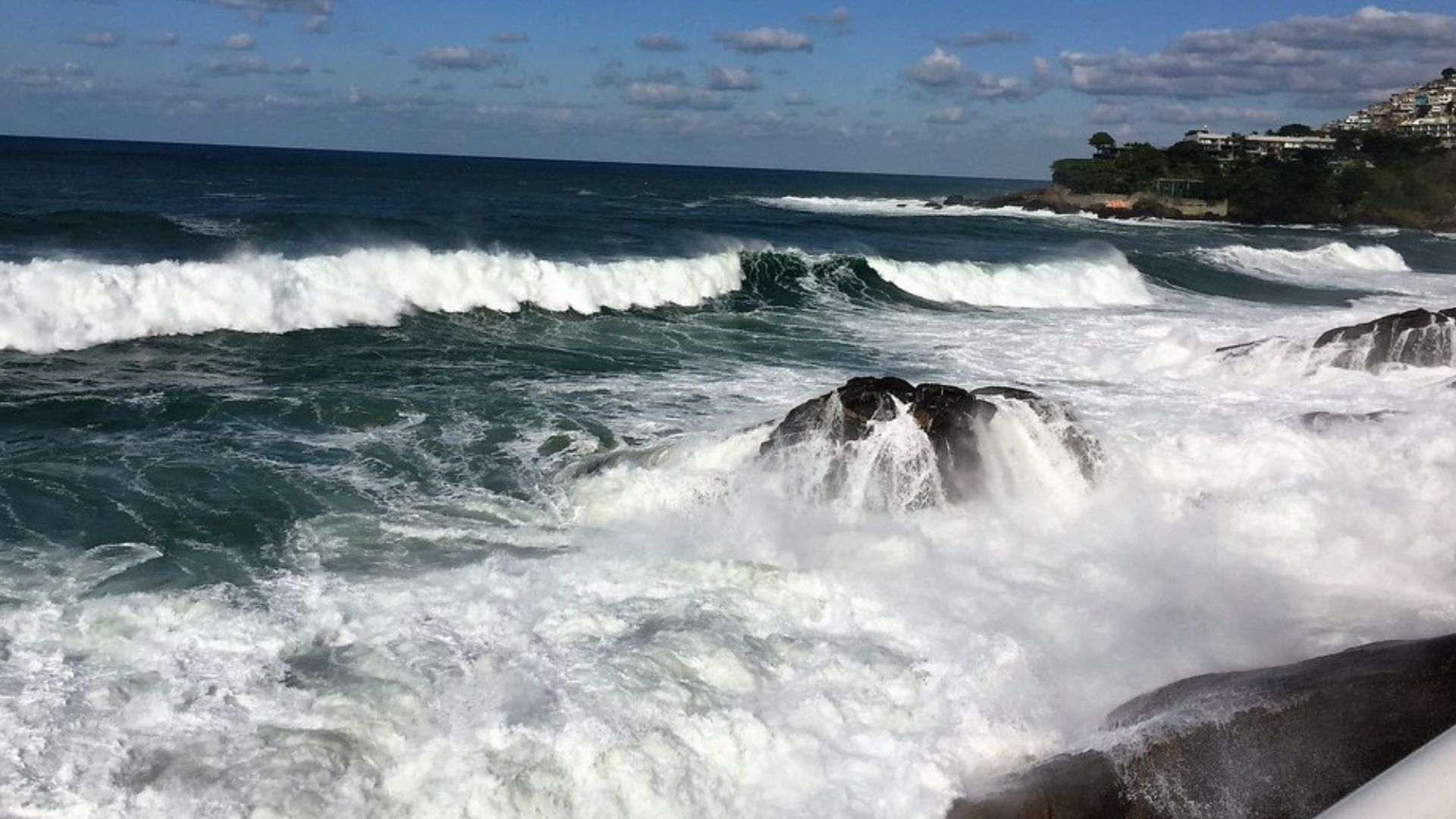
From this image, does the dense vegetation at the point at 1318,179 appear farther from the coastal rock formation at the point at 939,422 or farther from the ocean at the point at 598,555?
the coastal rock formation at the point at 939,422

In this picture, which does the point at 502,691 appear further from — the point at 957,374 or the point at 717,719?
the point at 957,374

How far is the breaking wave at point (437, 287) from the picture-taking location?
710 inches

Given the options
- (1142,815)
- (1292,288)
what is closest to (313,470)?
(1142,815)

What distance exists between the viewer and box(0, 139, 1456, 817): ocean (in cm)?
605

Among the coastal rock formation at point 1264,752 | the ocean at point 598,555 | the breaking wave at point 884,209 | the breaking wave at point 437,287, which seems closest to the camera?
the coastal rock formation at point 1264,752

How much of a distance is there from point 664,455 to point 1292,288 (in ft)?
96.2

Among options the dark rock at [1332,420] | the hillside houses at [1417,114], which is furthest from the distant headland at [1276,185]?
the dark rock at [1332,420]

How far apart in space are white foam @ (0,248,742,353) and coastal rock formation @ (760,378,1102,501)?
11945 millimetres

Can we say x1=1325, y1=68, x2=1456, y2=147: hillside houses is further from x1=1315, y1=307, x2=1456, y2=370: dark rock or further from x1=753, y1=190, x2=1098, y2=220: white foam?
x1=1315, y1=307, x2=1456, y2=370: dark rock

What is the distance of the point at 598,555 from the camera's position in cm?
902

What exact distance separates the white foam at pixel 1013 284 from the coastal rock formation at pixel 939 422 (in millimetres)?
17419

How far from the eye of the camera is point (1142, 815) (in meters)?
5.23

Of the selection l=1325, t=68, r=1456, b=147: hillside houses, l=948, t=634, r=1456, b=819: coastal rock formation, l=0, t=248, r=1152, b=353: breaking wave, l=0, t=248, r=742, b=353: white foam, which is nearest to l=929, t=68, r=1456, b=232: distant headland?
l=1325, t=68, r=1456, b=147: hillside houses

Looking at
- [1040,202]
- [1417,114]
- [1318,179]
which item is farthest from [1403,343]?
[1417,114]
